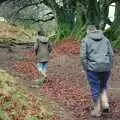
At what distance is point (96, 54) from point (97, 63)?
0.21 metres

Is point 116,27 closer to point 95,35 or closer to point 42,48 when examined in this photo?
point 42,48

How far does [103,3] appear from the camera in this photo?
33.0m

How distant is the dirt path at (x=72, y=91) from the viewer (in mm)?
11100

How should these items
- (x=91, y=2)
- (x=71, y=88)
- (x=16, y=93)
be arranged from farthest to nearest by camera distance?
(x=91, y=2) → (x=71, y=88) → (x=16, y=93)

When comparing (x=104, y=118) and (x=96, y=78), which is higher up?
(x=96, y=78)

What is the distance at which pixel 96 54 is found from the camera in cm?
1063

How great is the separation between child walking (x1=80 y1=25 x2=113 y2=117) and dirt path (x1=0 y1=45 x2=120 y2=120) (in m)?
0.33

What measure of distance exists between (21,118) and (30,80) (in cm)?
736

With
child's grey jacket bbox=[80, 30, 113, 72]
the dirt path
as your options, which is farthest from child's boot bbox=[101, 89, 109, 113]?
child's grey jacket bbox=[80, 30, 113, 72]

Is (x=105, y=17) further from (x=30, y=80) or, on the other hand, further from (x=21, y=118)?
(x=21, y=118)

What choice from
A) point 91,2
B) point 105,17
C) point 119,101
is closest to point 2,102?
point 119,101

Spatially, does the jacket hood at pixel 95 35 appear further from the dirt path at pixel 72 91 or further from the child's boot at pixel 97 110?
the dirt path at pixel 72 91

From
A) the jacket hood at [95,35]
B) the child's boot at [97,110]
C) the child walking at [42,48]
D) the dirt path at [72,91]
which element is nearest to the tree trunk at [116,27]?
the dirt path at [72,91]

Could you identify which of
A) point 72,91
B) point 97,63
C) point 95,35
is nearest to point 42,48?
point 72,91
